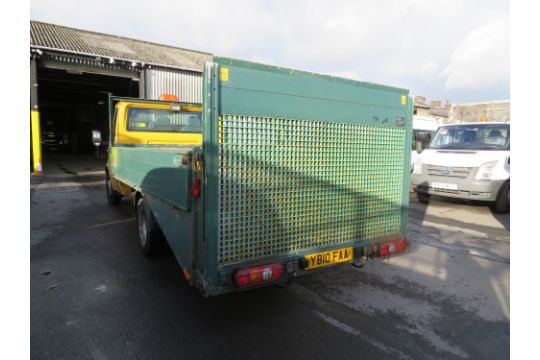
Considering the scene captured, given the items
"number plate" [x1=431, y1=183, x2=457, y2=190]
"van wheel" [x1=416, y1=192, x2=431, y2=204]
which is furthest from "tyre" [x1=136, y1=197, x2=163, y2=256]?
"van wheel" [x1=416, y1=192, x2=431, y2=204]

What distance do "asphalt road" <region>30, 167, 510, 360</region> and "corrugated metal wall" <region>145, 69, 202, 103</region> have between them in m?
12.0

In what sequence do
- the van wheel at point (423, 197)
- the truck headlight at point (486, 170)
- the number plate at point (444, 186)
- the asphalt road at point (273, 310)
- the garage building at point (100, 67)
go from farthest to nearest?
the garage building at point (100, 67) → the van wheel at point (423, 197) → the number plate at point (444, 186) → the truck headlight at point (486, 170) → the asphalt road at point (273, 310)

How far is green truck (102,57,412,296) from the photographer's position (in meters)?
2.70

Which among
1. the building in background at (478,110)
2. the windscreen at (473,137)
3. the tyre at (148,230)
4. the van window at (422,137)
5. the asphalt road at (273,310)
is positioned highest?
the building in background at (478,110)

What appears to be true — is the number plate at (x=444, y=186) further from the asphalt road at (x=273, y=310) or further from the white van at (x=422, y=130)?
the white van at (x=422, y=130)

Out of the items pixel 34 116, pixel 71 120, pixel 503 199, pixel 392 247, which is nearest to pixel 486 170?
pixel 503 199

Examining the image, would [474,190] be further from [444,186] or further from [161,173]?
[161,173]

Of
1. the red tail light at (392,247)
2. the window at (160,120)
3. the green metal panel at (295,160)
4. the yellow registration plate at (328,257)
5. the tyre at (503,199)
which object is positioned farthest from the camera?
the tyre at (503,199)

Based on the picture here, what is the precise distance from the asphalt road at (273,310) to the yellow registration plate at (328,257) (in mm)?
151

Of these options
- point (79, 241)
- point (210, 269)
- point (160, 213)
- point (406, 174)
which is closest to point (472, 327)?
point (406, 174)

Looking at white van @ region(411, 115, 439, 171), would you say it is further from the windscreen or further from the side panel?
the side panel

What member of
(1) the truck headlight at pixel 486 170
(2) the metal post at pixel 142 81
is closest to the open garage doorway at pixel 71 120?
(2) the metal post at pixel 142 81

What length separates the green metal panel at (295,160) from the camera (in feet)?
8.85

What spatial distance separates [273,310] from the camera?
3.44 metres
